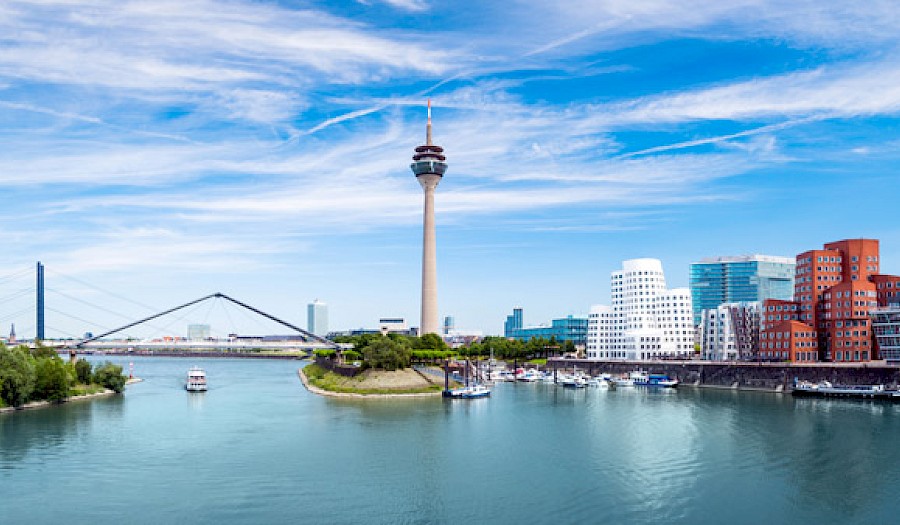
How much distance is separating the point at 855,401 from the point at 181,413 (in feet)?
163

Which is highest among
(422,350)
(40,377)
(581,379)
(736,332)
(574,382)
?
(736,332)

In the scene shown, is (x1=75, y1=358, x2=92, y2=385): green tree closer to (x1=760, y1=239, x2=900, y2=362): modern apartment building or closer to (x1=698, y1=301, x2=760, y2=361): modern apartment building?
(x1=760, y1=239, x2=900, y2=362): modern apartment building

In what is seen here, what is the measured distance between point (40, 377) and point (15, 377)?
5241mm

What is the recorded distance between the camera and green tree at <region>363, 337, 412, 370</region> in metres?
64.2

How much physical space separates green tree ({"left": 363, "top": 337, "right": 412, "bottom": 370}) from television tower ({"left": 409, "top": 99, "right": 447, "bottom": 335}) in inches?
2018

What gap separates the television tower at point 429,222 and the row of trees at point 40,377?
58.0m

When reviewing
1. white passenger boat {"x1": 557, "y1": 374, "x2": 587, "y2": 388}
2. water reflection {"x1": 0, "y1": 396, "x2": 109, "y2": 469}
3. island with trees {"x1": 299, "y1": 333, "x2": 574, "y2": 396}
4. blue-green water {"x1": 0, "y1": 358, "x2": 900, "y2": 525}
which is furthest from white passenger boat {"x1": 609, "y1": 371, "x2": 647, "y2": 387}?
water reflection {"x1": 0, "y1": 396, "x2": 109, "y2": 469}

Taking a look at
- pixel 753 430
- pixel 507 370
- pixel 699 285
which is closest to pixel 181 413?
pixel 753 430

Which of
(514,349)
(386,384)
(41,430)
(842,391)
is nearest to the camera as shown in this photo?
(41,430)

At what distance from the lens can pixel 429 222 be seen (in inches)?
4835

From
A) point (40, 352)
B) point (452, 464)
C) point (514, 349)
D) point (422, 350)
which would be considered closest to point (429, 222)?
point (514, 349)

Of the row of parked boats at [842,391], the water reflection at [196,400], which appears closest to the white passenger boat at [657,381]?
the row of parked boats at [842,391]

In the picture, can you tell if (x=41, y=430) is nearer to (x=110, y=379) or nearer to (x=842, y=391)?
(x=110, y=379)

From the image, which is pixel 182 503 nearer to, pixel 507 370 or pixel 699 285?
pixel 507 370
